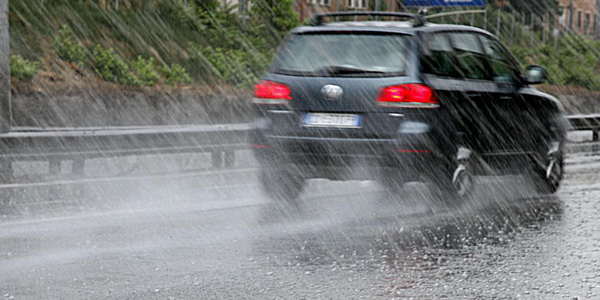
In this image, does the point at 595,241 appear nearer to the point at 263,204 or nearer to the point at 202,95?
the point at 263,204

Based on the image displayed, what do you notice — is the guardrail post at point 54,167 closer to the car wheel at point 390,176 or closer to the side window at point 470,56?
the car wheel at point 390,176

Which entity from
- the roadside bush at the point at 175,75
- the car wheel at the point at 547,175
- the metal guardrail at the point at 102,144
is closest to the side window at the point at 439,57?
the car wheel at the point at 547,175

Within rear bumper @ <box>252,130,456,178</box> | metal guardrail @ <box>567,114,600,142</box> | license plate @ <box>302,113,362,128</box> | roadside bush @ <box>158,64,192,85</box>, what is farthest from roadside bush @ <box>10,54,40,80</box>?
license plate @ <box>302,113,362,128</box>

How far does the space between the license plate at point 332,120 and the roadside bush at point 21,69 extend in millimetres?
12886

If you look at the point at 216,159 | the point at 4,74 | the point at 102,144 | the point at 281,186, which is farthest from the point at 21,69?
the point at 281,186

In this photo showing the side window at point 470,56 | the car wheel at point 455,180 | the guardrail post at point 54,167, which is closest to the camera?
the car wheel at point 455,180

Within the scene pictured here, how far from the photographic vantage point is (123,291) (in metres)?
5.75

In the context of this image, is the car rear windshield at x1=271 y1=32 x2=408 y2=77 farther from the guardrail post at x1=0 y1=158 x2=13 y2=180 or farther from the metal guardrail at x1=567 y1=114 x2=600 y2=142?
the metal guardrail at x1=567 y1=114 x2=600 y2=142

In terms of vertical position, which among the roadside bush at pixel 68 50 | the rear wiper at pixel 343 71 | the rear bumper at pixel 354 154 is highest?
the rear wiper at pixel 343 71

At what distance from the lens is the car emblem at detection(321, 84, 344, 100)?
9.19m

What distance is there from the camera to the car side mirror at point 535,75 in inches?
421

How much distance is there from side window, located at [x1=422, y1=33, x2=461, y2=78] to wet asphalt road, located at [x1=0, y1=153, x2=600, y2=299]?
1218 millimetres

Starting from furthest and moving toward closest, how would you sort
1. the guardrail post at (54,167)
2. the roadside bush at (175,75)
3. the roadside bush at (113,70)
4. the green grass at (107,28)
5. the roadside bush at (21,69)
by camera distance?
the roadside bush at (175,75) < the green grass at (107,28) < the roadside bush at (113,70) < the roadside bush at (21,69) < the guardrail post at (54,167)

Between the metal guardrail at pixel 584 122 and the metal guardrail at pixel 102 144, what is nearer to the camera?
the metal guardrail at pixel 102 144
